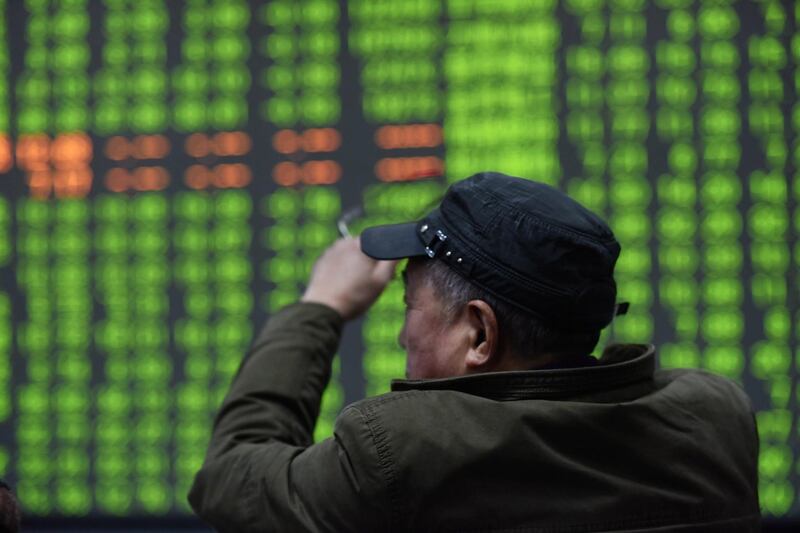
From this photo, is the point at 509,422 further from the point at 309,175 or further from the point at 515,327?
the point at 309,175

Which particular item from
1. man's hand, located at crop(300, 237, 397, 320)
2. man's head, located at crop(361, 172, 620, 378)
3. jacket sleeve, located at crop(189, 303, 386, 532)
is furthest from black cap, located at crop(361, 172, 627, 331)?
man's hand, located at crop(300, 237, 397, 320)

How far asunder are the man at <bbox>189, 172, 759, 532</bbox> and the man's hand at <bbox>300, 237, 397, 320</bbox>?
0.18 metres

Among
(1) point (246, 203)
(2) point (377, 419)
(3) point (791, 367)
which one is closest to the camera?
(2) point (377, 419)

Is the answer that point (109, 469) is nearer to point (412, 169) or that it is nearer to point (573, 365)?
point (412, 169)

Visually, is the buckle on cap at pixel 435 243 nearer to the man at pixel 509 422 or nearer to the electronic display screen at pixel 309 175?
the man at pixel 509 422

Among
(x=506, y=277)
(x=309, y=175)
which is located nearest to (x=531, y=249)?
(x=506, y=277)

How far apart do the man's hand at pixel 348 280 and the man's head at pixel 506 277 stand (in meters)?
0.22

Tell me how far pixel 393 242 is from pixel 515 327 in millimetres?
138

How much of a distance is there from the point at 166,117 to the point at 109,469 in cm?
58

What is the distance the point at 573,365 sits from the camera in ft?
2.77

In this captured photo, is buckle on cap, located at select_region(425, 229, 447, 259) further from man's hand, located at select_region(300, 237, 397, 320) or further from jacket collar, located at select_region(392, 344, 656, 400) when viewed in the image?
man's hand, located at select_region(300, 237, 397, 320)

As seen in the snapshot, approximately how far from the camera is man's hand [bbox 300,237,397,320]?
1.10m

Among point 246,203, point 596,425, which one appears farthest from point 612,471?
point 246,203

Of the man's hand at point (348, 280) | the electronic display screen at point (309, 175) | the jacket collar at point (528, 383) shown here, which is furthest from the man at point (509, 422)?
the electronic display screen at point (309, 175)
